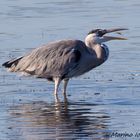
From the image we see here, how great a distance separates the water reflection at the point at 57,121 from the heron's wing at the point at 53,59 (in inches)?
44.4

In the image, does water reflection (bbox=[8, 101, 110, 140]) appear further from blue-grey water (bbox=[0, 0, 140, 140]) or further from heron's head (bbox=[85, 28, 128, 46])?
heron's head (bbox=[85, 28, 128, 46])

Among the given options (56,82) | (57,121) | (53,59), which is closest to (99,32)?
(53,59)

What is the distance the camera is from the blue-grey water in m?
12.2

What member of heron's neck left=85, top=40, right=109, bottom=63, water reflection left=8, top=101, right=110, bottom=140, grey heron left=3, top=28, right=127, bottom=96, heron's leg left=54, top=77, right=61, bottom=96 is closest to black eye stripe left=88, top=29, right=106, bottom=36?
grey heron left=3, top=28, right=127, bottom=96

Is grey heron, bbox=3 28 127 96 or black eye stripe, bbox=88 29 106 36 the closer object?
grey heron, bbox=3 28 127 96

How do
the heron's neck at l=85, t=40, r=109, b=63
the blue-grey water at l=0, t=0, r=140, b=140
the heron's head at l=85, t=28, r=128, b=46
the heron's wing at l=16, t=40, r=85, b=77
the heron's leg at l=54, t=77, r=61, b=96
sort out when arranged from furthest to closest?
the heron's head at l=85, t=28, r=128, b=46, the heron's neck at l=85, t=40, r=109, b=63, the heron's wing at l=16, t=40, r=85, b=77, the heron's leg at l=54, t=77, r=61, b=96, the blue-grey water at l=0, t=0, r=140, b=140

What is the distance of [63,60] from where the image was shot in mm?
15680

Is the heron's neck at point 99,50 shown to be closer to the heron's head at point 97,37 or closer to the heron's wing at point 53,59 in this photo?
the heron's head at point 97,37

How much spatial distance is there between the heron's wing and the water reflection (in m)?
1.13

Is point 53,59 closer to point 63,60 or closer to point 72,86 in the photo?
point 63,60

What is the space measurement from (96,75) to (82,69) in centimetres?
136

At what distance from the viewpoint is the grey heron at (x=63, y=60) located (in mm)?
15625

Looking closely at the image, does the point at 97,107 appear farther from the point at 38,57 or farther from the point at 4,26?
the point at 4,26

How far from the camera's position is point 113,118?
1294 centimetres
